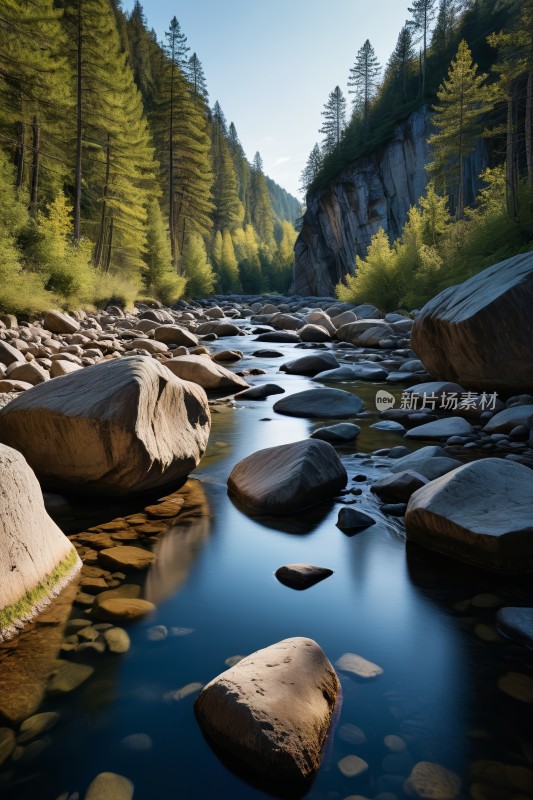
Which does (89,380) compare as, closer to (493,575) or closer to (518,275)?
(493,575)

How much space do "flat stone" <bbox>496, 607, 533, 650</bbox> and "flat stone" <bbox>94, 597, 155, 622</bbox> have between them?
1.53 meters

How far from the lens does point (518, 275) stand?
6152 millimetres

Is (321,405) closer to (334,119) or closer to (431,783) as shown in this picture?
(431,783)

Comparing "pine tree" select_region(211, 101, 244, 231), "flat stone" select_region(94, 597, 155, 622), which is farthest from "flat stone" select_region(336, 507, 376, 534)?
"pine tree" select_region(211, 101, 244, 231)

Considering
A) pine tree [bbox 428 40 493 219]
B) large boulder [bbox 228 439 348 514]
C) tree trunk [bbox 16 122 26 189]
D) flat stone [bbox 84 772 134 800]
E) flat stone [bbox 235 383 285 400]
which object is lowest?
flat stone [bbox 84 772 134 800]

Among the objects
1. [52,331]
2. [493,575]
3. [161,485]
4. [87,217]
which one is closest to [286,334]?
[52,331]

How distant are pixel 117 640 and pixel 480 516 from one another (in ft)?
6.10

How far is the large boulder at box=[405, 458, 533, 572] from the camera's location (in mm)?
2688

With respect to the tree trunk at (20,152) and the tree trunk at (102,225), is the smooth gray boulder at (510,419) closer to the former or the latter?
the tree trunk at (20,152)

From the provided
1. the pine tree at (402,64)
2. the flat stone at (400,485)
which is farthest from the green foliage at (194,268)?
the flat stone at (400,485)

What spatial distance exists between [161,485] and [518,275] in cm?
467

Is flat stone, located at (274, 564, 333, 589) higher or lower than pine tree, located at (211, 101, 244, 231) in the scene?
lower

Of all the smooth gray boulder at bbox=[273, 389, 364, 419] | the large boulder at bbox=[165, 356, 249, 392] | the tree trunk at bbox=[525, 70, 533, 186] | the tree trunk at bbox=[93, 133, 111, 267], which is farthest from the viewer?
the tree trunk at bbox=[93, 133, 111, 267]

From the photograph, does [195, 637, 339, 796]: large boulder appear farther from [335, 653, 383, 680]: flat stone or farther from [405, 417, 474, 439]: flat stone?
[405, 417, 474, 439]: flat stone
